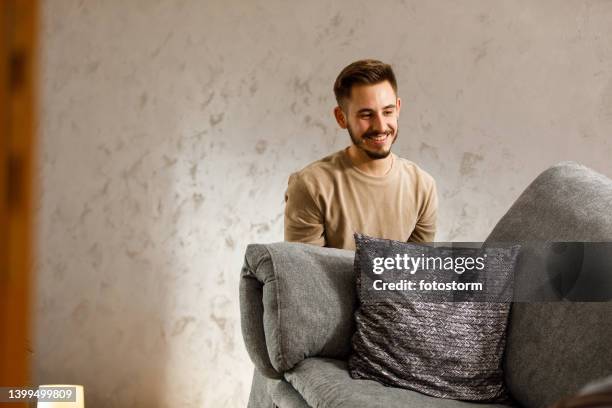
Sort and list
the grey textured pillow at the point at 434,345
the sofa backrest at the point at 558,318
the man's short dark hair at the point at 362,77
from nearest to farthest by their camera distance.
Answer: the sofa backrest at the point at 558,318, the grey textured pillow at the point at 434,345, the man's short dark hair at the point at 362,77

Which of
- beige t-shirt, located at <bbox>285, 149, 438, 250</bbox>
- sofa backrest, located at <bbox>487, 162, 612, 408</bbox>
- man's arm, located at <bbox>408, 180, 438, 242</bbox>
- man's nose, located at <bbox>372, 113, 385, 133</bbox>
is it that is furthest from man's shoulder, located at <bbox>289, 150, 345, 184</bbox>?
sofa backrest, located at <bbox>487, 162, 612, 408</bbox>

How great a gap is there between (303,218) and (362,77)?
1.56 ft

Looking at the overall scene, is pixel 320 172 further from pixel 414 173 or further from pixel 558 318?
pixel 558 318

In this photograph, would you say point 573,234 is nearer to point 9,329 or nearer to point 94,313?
point 9,329

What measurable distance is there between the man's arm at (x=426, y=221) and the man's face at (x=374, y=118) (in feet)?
0.64

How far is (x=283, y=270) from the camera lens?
5.57 ft

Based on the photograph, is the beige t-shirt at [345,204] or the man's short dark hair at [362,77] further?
the man's short dark hair at [362,77]

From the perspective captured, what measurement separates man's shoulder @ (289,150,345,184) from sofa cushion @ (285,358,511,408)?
699mm

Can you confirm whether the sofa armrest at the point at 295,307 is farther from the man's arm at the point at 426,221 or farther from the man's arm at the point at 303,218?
the man's arm at the point at 426,221

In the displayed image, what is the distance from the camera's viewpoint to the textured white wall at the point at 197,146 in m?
3.05

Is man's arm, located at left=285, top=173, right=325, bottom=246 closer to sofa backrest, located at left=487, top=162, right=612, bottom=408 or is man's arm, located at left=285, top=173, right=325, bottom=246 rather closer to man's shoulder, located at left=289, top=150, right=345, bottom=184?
man's shoulder, located at left=289, top=150, right=345, bottom=184

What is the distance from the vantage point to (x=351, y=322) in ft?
5.57

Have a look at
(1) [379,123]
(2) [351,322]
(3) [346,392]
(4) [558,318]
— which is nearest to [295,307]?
(2) [351,322]

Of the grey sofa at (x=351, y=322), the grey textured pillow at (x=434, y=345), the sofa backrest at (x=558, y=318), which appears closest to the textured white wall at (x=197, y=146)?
the grey sofa at (x=351, y=322)
